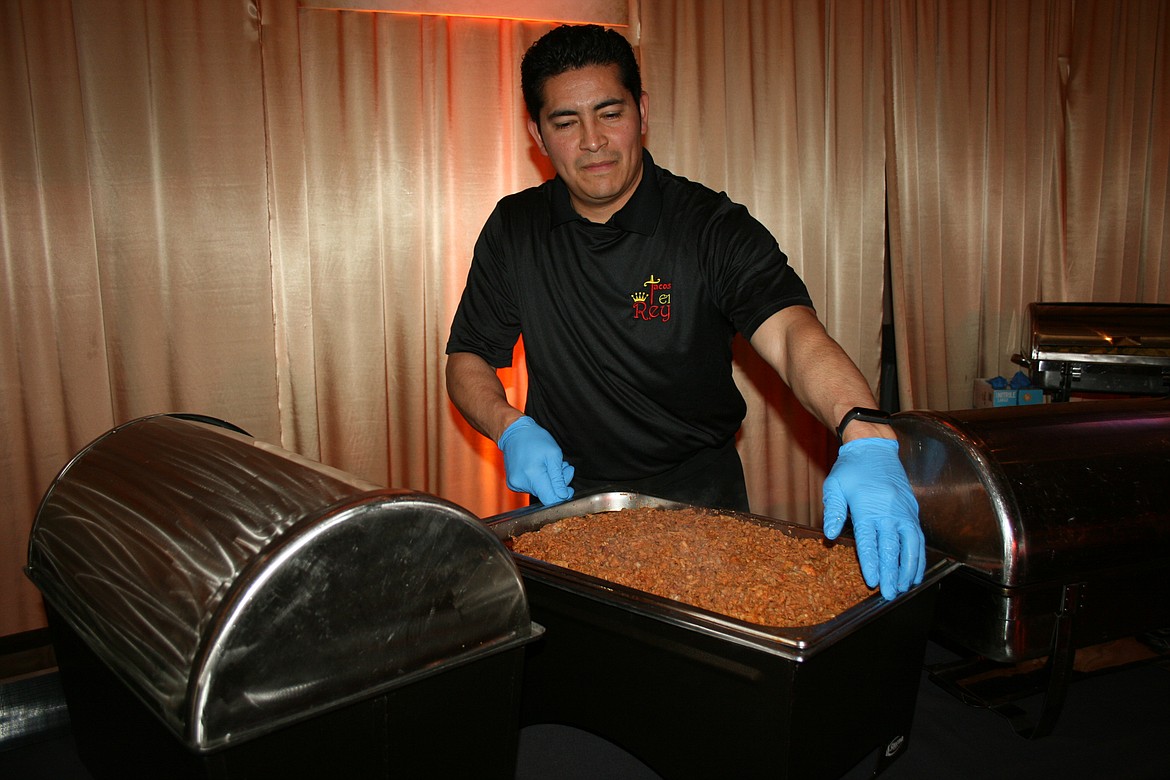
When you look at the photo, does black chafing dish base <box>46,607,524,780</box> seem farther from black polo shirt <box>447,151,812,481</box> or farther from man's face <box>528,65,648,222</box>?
man's face <box>528,65,648,222</box>

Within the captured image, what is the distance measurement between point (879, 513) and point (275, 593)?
85 centimetres

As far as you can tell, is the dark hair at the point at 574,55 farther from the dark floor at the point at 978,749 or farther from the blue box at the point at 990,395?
the blue box at the point at 990,395

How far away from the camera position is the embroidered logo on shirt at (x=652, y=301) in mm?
1867

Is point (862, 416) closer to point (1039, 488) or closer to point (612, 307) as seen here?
point (1039, 488)

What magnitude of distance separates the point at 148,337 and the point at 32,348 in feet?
1.26

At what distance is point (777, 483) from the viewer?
4031mm

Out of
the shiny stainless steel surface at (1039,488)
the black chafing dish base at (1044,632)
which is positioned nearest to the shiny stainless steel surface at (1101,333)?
the shiny stainless steel surface at (1039,488)

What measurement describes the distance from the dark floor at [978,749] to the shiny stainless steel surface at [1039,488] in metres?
0.21

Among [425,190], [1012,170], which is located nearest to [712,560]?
[425,190]

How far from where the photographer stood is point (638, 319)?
1.88 meters

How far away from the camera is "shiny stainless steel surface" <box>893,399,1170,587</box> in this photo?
124 centimetres

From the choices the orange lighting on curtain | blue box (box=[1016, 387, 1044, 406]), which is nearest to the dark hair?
the orange lighting on curtain

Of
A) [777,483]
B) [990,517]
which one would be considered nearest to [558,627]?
[990,517]

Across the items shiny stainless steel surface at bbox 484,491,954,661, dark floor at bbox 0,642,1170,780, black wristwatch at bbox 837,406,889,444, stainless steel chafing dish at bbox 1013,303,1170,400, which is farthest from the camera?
stainless steel chafing dish at bbox 1013,303,1170,400
